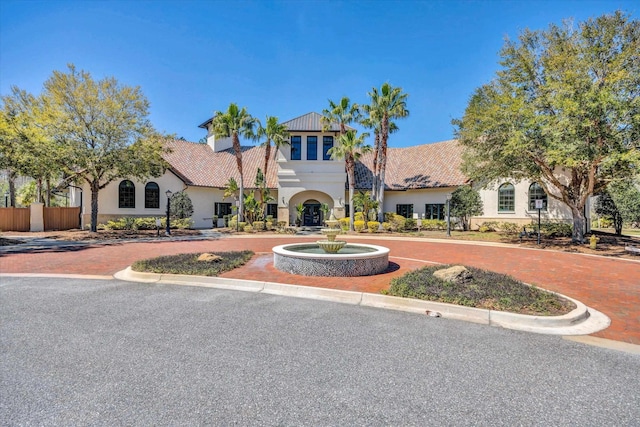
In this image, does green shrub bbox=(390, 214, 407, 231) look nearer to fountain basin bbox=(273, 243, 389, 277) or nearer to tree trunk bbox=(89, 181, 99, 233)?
fountain basin bbox=(273, 243, 389, 277)

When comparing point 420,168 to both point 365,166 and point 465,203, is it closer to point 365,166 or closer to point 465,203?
point 365,166

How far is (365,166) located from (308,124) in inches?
328

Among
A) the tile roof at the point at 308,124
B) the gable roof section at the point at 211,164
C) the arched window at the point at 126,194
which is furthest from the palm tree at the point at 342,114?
the arched window at the point at 126,194

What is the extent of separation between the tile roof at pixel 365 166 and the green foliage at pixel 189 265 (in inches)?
783

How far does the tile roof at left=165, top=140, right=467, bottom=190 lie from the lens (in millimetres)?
30406

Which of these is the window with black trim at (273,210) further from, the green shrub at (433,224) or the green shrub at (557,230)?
the green shrub at (557,230)

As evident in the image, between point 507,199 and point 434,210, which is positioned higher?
point 507,199

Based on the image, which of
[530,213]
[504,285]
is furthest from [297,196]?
[504,285]

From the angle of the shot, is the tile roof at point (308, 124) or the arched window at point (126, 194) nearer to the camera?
the arched window at point (126, 194)

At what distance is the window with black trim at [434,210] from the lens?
29.4 metres

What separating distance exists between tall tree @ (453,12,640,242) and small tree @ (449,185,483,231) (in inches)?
203

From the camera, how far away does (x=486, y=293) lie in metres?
7.11

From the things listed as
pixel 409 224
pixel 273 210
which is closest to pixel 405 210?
pixel 409 224

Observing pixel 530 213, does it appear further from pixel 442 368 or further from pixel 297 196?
pixel 442 368
